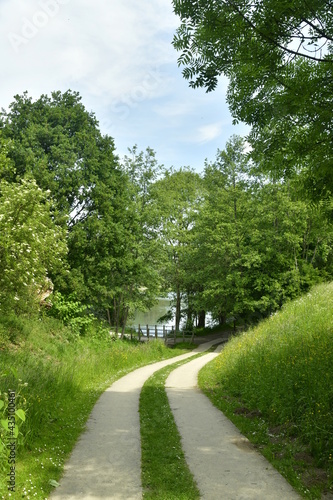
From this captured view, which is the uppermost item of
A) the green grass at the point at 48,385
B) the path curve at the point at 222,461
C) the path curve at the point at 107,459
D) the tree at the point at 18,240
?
the tree at the point at 18,240

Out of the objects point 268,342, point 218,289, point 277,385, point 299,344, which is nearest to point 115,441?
point 277,385

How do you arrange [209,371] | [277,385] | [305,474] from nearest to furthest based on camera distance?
[305,474]
[277,385]
[209,371]

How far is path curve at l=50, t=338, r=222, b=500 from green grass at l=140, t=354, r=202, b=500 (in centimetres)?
15

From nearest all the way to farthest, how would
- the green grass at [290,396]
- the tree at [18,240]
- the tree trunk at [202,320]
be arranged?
the green grass at [290,396], the tree at [18,240], the tree trunk at [202,320]

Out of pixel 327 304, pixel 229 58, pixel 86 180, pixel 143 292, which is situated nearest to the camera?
pixel 229 58

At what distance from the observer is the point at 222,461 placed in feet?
20.5

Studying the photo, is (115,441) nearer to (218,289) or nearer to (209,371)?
(209,371)

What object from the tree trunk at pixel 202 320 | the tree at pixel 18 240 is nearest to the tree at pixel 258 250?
the tree trunk at pixel 202 320

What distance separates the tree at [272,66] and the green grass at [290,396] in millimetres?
3956

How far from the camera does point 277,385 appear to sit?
895 cm

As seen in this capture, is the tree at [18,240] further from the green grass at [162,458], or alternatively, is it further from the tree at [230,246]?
the tree at [230,246]

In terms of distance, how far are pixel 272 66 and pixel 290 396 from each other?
627 cm

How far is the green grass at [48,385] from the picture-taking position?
18.9ft

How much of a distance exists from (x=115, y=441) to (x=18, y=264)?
Answer: 23.5 feet
